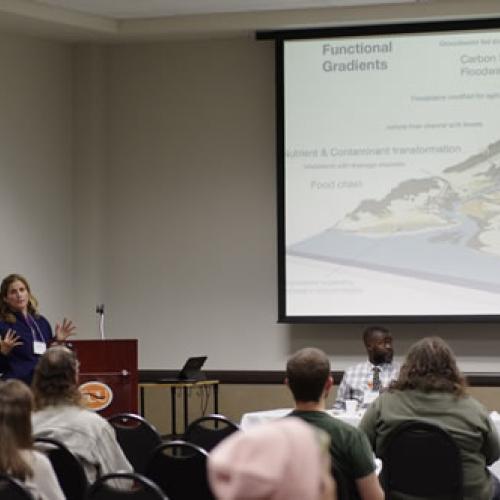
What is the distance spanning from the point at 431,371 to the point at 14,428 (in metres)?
1.75

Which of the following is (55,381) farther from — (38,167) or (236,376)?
(38,167)

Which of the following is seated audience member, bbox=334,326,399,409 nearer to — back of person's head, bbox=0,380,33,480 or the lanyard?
the lanyard

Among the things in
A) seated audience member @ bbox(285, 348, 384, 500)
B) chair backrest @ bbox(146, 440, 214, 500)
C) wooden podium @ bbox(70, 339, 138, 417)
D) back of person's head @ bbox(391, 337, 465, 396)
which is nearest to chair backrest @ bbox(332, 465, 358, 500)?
seated audience member @ bbox(285, 348, 384, 500)

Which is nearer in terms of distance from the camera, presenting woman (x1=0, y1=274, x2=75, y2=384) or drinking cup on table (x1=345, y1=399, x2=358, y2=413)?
drinking cup on table (x1=345, y1=399, x2=358, y2=413)

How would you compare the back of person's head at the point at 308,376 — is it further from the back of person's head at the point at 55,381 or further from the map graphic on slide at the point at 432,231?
the map graphic on slide at the point at 432,231

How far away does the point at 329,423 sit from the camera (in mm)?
3486

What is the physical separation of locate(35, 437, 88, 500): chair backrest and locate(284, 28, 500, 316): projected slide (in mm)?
4770

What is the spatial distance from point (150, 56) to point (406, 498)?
5.81 meters

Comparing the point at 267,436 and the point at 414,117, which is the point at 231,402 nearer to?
the point at 414,117

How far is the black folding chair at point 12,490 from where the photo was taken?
3008 millimetres

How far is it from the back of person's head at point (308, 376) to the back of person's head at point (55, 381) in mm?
1031

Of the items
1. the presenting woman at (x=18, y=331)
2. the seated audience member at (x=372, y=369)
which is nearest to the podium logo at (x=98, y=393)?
the presenting woman at (x=18, y=331)

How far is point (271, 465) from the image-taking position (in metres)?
1.09

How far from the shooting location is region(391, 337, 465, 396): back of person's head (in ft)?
13.8
